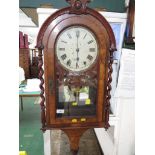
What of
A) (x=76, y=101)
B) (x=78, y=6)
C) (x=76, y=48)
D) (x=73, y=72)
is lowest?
(x=76, y=101)

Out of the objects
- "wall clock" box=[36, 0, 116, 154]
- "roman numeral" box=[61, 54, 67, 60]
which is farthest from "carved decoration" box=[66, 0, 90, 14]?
"roman numeral" box=[61, 54, 67, 60]

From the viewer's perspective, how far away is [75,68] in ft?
3.48

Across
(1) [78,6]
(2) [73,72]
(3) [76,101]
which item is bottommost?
(3) [76,101]

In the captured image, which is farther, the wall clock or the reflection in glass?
the reflection in glass

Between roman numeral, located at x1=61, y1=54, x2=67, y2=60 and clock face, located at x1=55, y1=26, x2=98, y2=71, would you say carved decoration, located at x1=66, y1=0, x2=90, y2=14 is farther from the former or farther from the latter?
roman numeral, located at x1=61, y1=54, x2=67, y2=60

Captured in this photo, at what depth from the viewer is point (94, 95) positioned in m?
1.12

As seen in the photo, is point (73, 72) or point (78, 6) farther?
point (73, 72)

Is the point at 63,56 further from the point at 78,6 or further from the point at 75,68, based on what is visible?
the point at 78,6

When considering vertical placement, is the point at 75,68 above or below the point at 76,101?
above

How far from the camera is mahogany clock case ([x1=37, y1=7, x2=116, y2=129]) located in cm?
98

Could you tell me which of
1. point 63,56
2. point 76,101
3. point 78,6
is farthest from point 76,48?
point 76,101

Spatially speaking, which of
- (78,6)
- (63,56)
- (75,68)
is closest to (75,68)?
(75,68)

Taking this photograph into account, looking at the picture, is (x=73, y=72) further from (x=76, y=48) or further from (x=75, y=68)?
(x=76, y=48)
